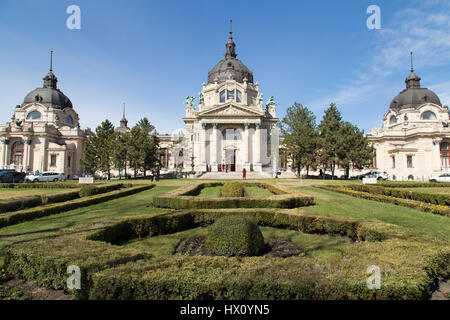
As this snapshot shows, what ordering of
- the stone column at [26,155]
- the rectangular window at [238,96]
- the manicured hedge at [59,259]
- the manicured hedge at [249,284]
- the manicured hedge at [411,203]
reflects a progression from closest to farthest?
the manicured hedge at [249,284], the manicured hedge at [59,259], the manicured hedge at [411,203], the stone column at [26,155], the rectangular window at [238,96]

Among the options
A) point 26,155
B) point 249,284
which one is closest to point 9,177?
point 26,155

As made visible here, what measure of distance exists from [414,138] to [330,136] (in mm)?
24218

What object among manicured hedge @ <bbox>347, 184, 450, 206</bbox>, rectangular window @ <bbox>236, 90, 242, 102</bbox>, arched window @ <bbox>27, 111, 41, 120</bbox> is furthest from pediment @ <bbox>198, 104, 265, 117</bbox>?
arched window @ <bbox>27, 111, 41, 120</bbox>

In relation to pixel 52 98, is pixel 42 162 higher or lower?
lower

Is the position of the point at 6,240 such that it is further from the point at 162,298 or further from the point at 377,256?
the point at 377,256

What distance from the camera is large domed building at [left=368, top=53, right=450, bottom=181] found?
153 ft

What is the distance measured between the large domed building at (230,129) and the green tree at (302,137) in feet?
17.5

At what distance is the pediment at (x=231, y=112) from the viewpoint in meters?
46.6

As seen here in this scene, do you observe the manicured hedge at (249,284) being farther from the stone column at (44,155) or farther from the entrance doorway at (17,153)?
the entrance doorway at (17,153)

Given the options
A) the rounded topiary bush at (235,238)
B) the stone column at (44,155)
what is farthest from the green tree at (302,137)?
the stone column at (44,155)

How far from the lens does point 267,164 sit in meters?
49.3

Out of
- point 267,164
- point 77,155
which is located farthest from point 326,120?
point 77,155
